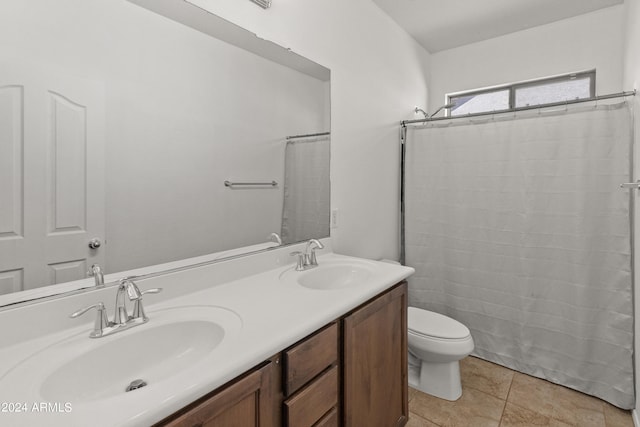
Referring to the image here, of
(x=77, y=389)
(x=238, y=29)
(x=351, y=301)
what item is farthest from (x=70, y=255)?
(x=238, y=29)

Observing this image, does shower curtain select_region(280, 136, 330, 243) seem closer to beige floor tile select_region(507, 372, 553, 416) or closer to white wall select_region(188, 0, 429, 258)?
white wall select_region(188, 0, 429, 258)

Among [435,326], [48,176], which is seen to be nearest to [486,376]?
[435,326]

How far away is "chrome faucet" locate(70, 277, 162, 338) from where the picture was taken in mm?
906

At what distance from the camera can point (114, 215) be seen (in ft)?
3.51

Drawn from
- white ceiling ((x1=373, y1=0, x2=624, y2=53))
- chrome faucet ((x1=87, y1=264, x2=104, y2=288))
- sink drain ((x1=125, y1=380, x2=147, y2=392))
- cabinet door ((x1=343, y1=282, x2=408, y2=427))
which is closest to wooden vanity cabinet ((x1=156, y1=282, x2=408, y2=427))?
cabinet door ((x1=343, y1=282, x2=408, y2=427))

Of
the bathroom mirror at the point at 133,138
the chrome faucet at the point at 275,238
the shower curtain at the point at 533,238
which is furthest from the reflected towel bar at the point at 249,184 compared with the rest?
the shower curtain at the point at 533,238

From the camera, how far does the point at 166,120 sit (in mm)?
1194

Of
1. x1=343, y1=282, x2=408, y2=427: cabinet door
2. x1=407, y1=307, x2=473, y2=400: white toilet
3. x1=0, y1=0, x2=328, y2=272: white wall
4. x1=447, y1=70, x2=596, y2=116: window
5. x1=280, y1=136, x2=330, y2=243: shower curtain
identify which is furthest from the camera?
x1=447, y1=70, x2=596, y2=116: window

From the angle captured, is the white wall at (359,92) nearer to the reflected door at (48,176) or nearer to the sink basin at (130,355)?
the reflected door at (48,176)

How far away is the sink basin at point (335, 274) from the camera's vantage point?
1577 mm

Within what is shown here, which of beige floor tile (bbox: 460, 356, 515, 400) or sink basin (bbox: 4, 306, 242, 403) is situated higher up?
sink basin (bbox: 4, 306, 242, 403)

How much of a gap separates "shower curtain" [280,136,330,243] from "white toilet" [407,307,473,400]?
2.72 ft

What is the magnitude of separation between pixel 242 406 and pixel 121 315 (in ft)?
1.49

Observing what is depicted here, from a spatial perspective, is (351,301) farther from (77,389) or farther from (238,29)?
(238,29)
